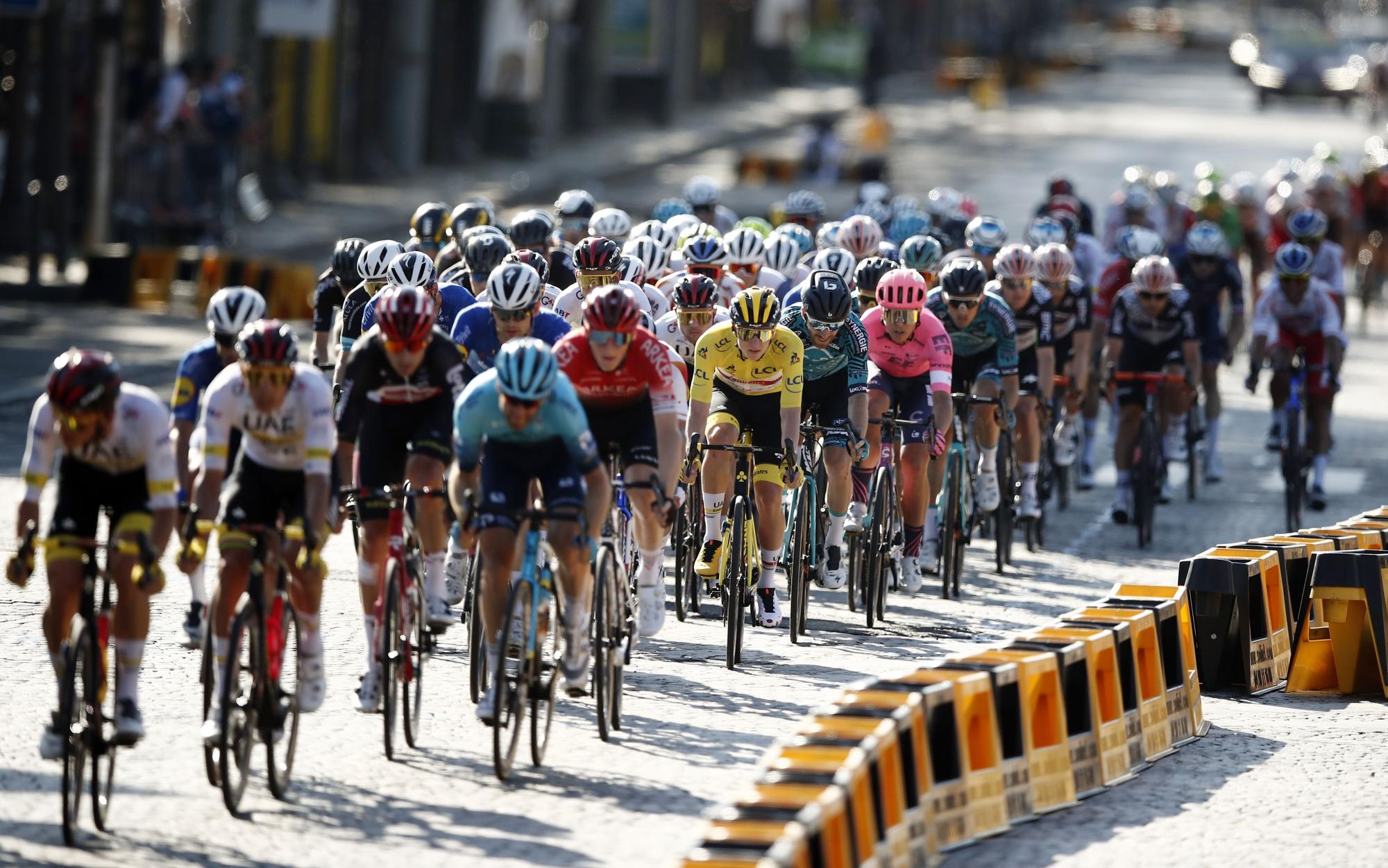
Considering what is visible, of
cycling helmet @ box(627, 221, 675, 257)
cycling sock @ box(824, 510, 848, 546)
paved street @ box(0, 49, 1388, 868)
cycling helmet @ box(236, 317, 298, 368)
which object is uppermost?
cycling helmet @ box(627, 221, 675, 257)

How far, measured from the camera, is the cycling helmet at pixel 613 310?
420 inches

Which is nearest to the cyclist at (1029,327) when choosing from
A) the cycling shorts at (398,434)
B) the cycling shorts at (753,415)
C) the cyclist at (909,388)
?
the cyclist at (909,388)

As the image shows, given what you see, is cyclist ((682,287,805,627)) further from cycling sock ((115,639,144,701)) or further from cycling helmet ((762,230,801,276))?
cycling helmet ((762,230,801,276))

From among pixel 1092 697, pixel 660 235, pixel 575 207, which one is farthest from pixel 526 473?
pixel 575 207

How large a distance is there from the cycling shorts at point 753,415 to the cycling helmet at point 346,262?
2745 millimetres

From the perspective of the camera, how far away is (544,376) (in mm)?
9609

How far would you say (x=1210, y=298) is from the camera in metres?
19.6

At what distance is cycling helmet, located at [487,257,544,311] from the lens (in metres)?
11.5

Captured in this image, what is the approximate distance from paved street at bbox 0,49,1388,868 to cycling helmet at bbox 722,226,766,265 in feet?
7.15

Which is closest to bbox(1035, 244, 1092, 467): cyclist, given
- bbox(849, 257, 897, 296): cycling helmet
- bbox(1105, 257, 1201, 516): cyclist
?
bbox(1105, 257, 1201, 516): cyclist

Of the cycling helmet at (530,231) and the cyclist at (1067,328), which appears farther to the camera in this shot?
the cyclist at (1067,328)

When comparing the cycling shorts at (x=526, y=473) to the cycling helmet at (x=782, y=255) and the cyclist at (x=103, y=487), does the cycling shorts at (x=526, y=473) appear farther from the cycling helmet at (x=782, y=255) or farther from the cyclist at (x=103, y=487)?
the cycling helmet at (x=782, y=255)

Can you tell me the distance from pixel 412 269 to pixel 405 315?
275cm

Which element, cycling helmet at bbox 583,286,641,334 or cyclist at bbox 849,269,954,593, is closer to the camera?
cycling helmet at bbox 583,286,641,334
